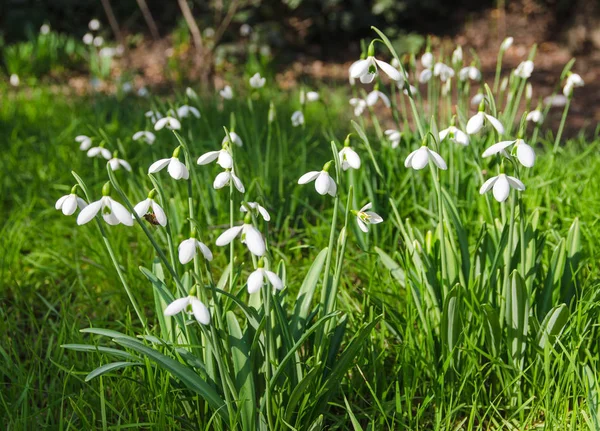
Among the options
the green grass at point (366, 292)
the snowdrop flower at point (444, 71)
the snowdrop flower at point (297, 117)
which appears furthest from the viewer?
the snowdrop flower at point (297, 117)

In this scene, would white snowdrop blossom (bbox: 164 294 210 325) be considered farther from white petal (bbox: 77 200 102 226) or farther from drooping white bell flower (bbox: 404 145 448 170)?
drooping white bell flower (bbox: 404 145 448 170)

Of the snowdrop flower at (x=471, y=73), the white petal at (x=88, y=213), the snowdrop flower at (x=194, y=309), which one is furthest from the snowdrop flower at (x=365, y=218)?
the snowdrop flower at (x=471, y=73)

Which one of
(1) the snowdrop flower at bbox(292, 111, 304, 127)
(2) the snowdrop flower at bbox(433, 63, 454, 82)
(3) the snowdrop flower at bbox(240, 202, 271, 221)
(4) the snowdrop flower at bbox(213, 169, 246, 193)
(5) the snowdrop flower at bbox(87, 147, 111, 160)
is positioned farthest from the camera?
(1) the snowdrop flower at bbox(292, 111, 304, 127)

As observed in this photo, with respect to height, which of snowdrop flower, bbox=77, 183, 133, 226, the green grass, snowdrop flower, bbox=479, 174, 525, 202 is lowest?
the green grass

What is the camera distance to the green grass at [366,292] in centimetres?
171

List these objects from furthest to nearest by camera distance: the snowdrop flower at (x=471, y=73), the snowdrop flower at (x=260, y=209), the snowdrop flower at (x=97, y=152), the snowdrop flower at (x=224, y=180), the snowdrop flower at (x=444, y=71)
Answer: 1. the snowdrop flower at (x=471, y=73)
2. the snowdrop flower at (x=444, y=71)
3. the snowdrop flower at (x=97, y=152)
4. the snowdrop flower at (x=224, y=180)
5. the snowdrop flower at (x=260, y=209)

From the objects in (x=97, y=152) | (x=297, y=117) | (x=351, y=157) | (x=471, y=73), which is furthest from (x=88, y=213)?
(x=471, y=73)

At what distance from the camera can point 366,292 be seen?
1788 millimetres

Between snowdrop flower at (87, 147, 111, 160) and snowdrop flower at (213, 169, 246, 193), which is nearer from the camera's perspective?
snowdrop flower at (213, 169, 246, 193)

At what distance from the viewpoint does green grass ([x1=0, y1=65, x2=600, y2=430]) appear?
171 cm

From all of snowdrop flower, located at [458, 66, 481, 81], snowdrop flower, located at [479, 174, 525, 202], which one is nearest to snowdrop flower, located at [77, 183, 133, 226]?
snowdrop flower, located at [479, 174, 525, 202]

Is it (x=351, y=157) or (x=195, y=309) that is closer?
(x=195, y=309)

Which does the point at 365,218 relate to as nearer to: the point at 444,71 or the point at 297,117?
the point at 444,71

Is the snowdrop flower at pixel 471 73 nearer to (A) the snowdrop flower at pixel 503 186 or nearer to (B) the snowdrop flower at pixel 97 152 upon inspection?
(A) the snowdrop flower at pixel 503 186
